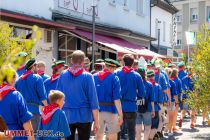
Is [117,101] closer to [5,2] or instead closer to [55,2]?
[5,2]

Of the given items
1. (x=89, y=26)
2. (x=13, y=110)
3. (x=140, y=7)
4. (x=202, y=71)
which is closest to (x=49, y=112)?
(x=13, y=110)

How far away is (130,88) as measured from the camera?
7.97 m

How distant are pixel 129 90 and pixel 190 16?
52222 mm

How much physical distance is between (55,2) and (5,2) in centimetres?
366

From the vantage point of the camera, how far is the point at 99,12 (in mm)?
22000

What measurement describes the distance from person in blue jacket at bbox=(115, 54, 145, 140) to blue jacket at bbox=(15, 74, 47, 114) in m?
1.57

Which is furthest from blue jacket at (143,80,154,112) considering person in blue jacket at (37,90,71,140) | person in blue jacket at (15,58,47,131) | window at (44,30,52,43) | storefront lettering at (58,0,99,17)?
storefront lettering at (58,0,99,17)

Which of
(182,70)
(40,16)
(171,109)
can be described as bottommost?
(171,109)

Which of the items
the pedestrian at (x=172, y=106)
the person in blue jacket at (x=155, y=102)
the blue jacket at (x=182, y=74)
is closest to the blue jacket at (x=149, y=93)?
the person in blue jacket at (x=155, y=102)

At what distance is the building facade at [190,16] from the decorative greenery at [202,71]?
155 feet

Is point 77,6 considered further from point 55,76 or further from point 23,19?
point 55,76

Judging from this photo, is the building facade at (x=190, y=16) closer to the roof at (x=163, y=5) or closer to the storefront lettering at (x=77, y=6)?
the roof at (x=163, y=5)

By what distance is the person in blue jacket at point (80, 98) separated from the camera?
6.05m

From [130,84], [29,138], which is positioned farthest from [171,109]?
[29,138]
